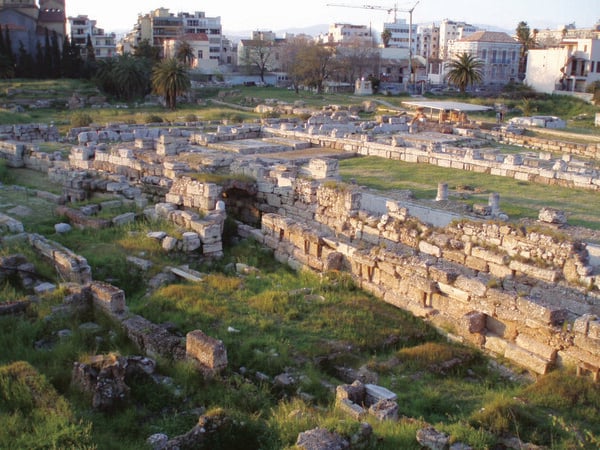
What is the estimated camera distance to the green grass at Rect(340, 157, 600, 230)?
17.9 metres

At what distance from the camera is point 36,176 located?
24094mm

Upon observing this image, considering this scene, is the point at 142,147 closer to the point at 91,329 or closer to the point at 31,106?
the point at 91,329

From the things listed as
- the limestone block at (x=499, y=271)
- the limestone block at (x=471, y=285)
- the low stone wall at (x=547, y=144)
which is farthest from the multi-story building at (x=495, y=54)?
the limestone block at (x=471, y=285)

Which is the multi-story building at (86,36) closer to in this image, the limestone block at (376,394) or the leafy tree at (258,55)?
the leafy tree at (258,55)

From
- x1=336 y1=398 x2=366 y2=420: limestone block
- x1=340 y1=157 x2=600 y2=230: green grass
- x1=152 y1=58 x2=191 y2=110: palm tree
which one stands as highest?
x1=152 y1=58 x2=191 y2=110: palm tree

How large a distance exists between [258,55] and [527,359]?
278 feet

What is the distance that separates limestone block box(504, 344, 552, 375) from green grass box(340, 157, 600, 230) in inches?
275

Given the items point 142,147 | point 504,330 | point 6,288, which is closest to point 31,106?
point 142,147

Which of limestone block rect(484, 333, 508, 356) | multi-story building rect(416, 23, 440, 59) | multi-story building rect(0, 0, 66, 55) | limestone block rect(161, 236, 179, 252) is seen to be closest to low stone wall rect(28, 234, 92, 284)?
limestone block rect(161, 236, 179, 252)

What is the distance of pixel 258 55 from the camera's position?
9038 centimetres

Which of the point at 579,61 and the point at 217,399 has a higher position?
the point at 579,61

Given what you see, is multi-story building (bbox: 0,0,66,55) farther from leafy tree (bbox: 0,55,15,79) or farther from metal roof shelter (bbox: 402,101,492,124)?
metal roof shelter (bbox: 402,101,492,124)

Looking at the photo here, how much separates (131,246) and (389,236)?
621 cm

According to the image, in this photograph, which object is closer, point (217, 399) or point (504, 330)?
point (217, 399)
